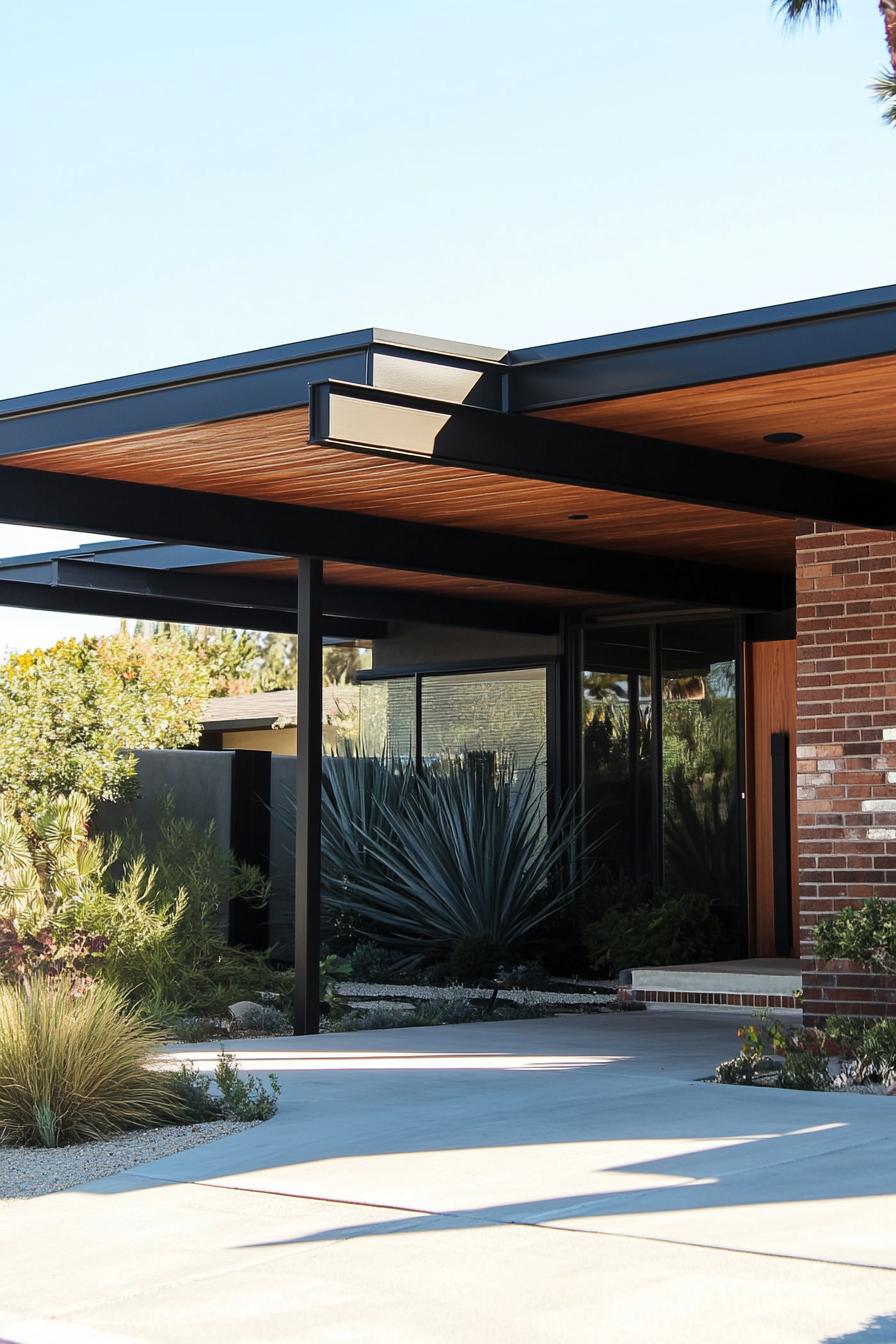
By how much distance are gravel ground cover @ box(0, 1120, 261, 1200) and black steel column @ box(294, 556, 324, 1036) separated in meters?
3.25

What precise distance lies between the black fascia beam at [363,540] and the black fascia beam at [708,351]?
2.91 meters

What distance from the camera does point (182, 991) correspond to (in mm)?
11773

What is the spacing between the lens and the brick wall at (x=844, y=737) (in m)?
9.75

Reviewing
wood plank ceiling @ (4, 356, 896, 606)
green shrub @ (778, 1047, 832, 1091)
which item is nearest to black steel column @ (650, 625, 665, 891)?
wood plank ceiling @ (4, 356, 896, 606)

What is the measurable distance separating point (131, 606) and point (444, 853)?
10.8ft

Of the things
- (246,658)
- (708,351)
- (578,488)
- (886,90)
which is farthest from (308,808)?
(246,658)

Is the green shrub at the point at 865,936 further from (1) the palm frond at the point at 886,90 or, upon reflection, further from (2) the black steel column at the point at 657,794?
(1) the palm frond at the point at 886,90

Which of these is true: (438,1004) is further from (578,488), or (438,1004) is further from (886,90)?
(886,90)

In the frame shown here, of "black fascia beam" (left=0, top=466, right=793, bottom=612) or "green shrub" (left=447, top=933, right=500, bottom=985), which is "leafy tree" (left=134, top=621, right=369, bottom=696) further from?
"black fascia beam" (left=0, top=466, right=793, bottom=612)

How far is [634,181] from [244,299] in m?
14.6

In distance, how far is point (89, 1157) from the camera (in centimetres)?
694

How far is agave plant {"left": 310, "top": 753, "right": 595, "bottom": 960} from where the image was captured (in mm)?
14547

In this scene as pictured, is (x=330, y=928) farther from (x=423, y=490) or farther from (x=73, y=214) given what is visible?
(x=73, y=214)

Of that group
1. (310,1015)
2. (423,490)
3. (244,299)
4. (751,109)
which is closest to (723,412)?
(423,490)
